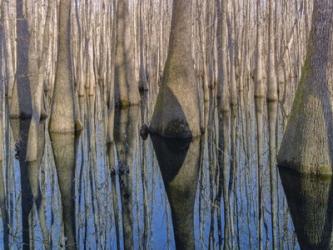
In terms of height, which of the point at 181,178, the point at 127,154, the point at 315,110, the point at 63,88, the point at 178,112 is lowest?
the point at 181,178

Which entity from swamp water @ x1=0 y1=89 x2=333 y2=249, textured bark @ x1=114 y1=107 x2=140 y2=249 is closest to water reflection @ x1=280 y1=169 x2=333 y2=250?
swamp water @ x1=0 y1=89 x2=333 y2=249

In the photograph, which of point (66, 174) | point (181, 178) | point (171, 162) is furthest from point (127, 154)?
point (181, 178)

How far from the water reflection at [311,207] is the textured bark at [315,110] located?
285mm

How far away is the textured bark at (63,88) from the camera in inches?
598

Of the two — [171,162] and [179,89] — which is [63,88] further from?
[171,162]

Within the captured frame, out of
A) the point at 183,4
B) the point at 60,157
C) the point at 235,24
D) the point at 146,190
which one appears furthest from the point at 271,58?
the point at 146,190

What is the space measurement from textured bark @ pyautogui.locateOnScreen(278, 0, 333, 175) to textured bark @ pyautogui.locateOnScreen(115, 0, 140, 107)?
10474mm

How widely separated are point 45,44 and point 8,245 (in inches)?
358

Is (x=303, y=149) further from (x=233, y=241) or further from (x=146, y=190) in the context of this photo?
(x=233, y=241)

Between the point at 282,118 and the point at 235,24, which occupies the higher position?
the point at 235,24

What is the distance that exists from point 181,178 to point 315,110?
2.47 meters

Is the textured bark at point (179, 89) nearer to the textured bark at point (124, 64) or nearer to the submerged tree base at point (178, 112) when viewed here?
the submerged tree base at point (178, 112)

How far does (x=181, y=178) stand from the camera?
34.3 feet

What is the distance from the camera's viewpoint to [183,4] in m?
15.0
